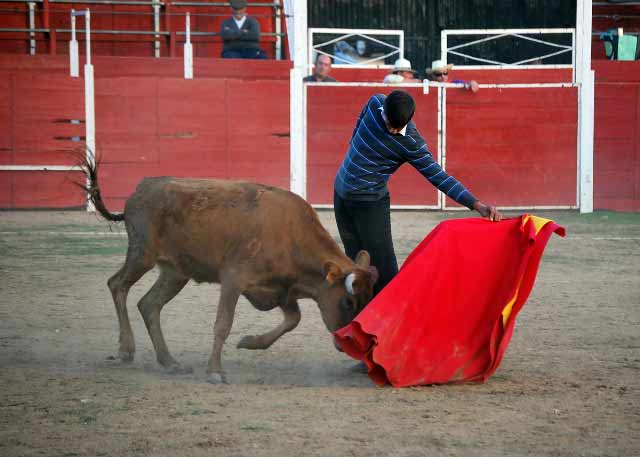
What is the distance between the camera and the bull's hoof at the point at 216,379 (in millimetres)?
4738

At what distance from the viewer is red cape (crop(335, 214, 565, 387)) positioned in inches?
183

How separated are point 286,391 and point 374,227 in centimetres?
95

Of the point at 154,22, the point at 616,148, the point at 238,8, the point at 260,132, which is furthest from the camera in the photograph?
the point at 154,22

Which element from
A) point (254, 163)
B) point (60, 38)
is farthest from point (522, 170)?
point (60, 38)

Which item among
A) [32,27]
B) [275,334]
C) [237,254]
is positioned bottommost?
[275,334]

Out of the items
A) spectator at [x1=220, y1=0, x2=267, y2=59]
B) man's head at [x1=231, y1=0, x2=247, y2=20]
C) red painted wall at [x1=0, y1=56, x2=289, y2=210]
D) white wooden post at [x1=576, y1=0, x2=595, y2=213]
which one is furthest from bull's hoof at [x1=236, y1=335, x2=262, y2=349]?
spectator at [x1=220, y1=0, x2=267, y2=59]

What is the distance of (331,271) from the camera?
15.7 ft

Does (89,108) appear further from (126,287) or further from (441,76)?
(126,287)

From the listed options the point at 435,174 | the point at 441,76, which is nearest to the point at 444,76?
→ the point at 441,76

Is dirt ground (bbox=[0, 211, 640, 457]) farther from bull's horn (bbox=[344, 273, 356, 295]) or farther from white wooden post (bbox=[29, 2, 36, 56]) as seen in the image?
white wooden post (bbox=[29, 2, 36, 56])

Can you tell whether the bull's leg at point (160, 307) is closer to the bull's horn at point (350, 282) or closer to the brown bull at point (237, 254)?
the brown bull at point (237, 254)

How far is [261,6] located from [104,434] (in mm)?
13010

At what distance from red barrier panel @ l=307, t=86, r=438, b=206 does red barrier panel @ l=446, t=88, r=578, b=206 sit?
0.33m

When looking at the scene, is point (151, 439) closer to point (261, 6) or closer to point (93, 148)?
point (93, 148)
